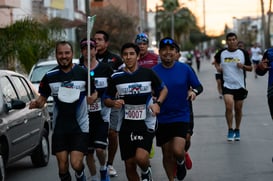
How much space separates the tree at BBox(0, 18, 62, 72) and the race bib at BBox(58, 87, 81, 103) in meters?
13.4

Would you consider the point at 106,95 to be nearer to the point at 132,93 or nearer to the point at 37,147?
the point at 132,93

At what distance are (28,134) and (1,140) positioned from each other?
1.30 metres

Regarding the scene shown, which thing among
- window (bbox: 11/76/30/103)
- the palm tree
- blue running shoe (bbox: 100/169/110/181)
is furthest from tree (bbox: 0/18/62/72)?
the palm tree

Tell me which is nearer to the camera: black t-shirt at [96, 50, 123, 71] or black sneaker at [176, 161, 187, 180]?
black sneaker at [176, 161, 187, 180]

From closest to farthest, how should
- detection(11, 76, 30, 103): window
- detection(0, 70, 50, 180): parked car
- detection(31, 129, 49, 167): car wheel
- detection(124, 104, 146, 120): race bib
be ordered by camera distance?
1. detection(124, 104, 146, 120): race bib
2. detection(0, 70, 50, 180): parked car
3. detection(11, 76, 30, 103): window
4. detection(31, 129, 49, 167): car wheel

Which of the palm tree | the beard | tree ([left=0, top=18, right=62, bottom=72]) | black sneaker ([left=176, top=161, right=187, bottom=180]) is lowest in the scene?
black sneaker ([left=176, top=161, right=187, bottom=180])

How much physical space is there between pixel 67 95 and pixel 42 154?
13.2 ft

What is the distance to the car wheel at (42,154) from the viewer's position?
481 inches

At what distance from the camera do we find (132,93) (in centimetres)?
854

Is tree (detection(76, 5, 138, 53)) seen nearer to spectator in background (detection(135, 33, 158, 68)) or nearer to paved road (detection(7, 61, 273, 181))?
paved road (detection(7, 61, 273, 181))

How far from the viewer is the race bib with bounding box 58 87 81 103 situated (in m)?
8.55

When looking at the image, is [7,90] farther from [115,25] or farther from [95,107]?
[115,25]

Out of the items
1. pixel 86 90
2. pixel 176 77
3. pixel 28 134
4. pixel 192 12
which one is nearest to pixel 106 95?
pixel 86 90

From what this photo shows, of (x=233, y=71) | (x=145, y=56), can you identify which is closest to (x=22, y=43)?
(x=233, y=71)
